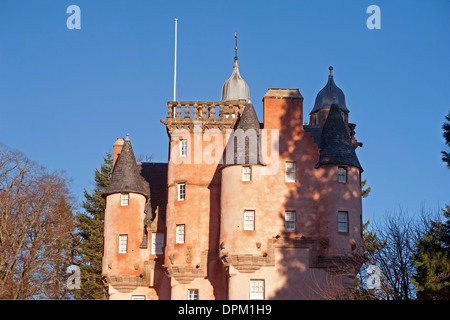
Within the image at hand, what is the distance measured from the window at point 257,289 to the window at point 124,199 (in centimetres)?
1088

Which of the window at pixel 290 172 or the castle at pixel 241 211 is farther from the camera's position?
the window at pixel 290 172

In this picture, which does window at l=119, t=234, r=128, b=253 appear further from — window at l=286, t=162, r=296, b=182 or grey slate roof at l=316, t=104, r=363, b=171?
grey slate roof at l=316, t=104, r=363, b=171

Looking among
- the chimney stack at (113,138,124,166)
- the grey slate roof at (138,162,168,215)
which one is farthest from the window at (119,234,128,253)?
the chimney stack at (113,138,124,166)

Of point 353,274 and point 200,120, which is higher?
point 200,120

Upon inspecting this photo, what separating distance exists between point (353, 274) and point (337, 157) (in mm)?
7510

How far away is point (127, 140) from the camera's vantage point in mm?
60750

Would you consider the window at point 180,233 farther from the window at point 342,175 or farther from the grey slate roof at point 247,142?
the window at point 342,175

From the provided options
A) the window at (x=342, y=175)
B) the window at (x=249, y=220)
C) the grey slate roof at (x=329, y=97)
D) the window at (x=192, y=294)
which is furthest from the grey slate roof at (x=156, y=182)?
the grey slate roof at (x=329, y=97)

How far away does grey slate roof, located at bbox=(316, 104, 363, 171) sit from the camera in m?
54.9

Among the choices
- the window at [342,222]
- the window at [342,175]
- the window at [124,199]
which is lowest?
the window at [342,222]

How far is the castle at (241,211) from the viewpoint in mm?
52938

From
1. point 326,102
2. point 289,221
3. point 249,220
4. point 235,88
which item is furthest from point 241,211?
point 235,88
